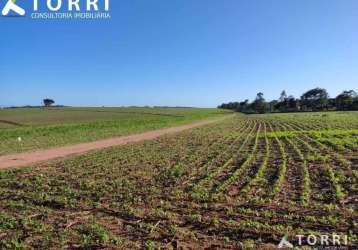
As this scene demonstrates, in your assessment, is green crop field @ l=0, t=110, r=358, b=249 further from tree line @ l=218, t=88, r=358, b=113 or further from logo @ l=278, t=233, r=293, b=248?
tree line @ l=218, t=88, r=358, b=113

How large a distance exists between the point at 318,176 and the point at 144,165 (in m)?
6.84

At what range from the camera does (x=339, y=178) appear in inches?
364

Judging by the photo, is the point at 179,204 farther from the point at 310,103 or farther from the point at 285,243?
the point at 310,103

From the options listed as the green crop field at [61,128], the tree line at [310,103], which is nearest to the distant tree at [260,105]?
the tree line at [310,103]

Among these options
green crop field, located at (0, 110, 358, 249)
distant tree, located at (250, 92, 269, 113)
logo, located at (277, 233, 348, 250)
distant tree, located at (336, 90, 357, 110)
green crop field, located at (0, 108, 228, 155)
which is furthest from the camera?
distant tree, located at (250, 92, 269, 113)

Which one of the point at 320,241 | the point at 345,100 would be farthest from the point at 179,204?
the point at 345,100

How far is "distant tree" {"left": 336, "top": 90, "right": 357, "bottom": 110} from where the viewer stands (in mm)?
125981

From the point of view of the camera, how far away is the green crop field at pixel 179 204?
5430 millimetres

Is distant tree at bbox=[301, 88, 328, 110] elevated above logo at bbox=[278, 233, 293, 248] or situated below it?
above

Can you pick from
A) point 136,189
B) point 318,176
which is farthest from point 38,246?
point 318,176

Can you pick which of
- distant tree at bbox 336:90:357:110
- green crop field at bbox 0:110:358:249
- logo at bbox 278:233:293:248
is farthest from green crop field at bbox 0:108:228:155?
distant tree at bbox 336:90:357:110

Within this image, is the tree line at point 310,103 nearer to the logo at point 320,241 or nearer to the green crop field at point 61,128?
the green crop field at point 61,128

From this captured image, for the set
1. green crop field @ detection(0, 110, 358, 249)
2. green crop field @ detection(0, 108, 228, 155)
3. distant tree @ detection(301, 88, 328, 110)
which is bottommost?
A: green crop field @ detection(0, 108, 228, 155)

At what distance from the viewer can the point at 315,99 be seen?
14750cm
